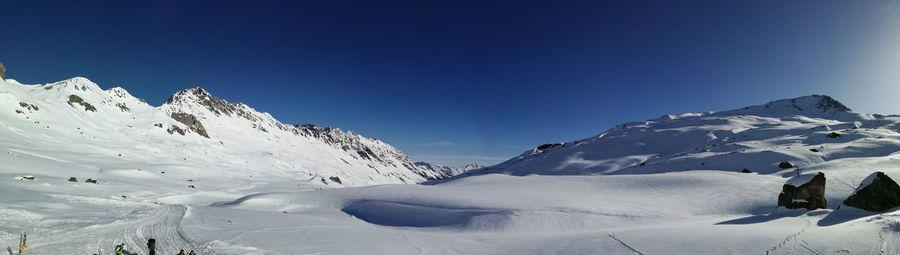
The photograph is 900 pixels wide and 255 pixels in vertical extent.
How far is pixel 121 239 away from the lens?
18.1m

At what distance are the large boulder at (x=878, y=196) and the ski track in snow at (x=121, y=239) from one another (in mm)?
29750

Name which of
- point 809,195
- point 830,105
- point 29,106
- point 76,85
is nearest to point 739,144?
point 809,195

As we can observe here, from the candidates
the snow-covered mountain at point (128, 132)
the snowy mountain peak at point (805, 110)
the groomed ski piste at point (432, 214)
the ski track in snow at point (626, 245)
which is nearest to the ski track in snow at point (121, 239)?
the groomed ski piste at point (432, 214)

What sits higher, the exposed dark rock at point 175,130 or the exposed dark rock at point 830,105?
the exposed dark rock at point 830,105

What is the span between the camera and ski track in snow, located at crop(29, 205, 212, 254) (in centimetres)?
1600

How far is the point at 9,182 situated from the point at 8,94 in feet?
205

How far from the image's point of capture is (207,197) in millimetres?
46250

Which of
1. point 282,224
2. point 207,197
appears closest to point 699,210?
point 282,224

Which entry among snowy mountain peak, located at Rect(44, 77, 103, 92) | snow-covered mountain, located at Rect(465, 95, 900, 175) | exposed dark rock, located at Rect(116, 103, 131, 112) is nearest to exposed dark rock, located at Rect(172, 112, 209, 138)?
exposed dark rock, located at Rect(116, 103, 131, 112)

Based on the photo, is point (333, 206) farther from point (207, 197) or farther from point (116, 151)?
point (116, 151)

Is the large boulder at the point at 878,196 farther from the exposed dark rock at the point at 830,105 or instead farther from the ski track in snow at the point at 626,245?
the exposed dark rock at the point at 830,105

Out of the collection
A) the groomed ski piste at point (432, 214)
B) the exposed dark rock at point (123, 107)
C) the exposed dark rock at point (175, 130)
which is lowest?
the groomed ski piste at point (432, 214)

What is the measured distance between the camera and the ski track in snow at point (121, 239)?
16.0 m

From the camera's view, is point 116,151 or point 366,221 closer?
point 366,221
